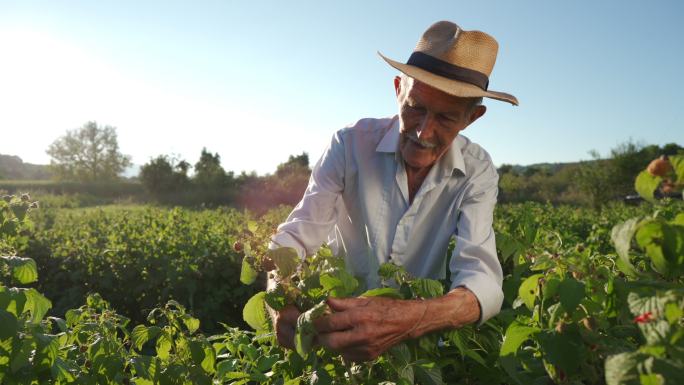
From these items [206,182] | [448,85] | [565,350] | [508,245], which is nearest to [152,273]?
[508,245]

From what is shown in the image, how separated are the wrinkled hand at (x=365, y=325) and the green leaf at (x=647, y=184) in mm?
683

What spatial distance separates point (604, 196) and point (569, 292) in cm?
3876

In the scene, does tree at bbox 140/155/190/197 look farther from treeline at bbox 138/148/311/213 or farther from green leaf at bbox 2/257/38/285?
green leaf at bbox 2/257/38/285

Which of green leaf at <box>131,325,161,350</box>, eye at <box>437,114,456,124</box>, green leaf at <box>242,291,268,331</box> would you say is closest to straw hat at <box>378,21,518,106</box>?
eye at <box>437,114,456,124</box>

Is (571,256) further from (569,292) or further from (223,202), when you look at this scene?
(223,202)

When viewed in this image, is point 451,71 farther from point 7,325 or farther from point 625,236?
point 7,325

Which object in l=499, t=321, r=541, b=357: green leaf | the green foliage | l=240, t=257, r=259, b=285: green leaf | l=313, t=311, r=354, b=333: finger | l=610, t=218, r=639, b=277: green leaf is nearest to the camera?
l=610, t=218, r=639, b=277: green leaf

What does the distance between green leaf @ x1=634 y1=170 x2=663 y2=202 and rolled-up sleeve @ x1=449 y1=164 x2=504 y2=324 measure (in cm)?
83

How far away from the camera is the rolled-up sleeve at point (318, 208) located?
221 centimetres

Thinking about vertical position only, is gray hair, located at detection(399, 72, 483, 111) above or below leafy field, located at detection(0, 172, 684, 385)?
above

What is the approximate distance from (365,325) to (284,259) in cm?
28

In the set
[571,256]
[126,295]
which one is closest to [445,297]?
[571,256]

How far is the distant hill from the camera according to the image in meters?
84.6

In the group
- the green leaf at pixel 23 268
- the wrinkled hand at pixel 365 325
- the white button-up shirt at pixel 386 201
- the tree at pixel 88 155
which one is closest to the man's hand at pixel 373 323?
the wrinkled hand at pixel 365 325
